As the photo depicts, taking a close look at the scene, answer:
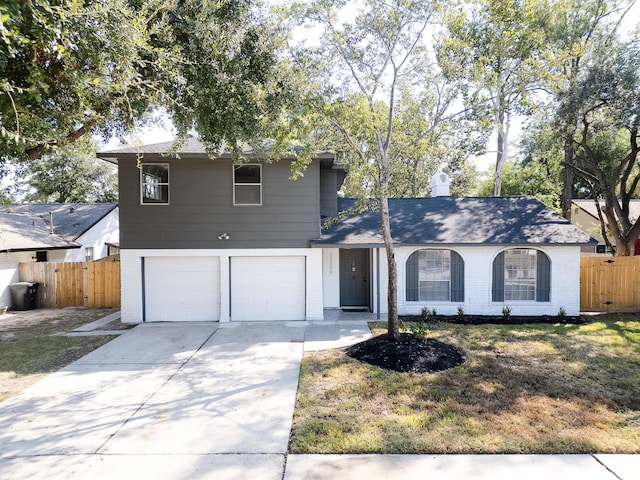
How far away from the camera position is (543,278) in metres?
11.1

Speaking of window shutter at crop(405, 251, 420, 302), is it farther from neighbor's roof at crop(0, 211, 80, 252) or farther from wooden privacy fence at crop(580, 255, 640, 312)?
neighbor's roof at crop(0, 211, 80, 252)

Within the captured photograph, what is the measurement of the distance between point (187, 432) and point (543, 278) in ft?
34.9

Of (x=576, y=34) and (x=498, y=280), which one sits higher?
(x=576, y=34)

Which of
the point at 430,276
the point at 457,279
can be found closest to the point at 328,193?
the point at 430,276

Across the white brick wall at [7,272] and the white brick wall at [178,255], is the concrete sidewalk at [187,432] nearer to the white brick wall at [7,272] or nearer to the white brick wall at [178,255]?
the white brick wall at [178,255]

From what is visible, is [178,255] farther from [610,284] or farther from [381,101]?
[610,284]

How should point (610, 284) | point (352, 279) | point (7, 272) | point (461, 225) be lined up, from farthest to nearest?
point (7, 272) < point (352, 279) < point (610, 284) < point (461, 225)

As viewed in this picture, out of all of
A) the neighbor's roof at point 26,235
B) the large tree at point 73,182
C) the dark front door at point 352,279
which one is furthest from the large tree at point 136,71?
the large tree at point 73,182

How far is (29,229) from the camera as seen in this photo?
15.9 m

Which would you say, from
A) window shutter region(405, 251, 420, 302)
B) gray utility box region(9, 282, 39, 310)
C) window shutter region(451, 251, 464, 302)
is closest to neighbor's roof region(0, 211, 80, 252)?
gray utility box region(9, 282, 39, 310)

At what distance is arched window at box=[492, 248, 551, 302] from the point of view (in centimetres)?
1113

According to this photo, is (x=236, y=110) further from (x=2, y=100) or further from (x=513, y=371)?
(x=513, y=371)

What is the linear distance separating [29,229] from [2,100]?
13.8 meters

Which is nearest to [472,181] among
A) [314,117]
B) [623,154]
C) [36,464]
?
[623,154]
